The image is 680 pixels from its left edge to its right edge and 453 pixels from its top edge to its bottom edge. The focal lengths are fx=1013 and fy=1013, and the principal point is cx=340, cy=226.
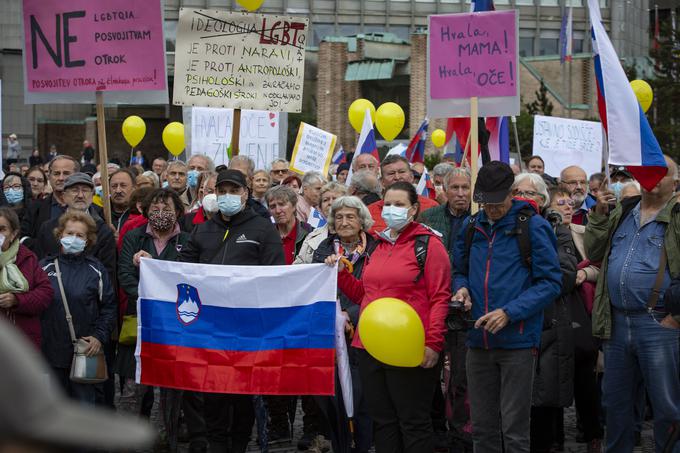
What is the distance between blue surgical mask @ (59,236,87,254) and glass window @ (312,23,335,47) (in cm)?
5309

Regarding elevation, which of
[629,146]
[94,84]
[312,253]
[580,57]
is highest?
[580,57]

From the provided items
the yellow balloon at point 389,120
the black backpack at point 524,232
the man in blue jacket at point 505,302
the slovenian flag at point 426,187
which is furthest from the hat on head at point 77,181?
the yellow balloon at point 389,120

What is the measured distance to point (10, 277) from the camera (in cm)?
669

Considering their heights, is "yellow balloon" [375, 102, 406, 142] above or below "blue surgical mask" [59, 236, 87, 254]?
above

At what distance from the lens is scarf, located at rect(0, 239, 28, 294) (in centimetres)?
666

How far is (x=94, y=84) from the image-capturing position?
8.70 m

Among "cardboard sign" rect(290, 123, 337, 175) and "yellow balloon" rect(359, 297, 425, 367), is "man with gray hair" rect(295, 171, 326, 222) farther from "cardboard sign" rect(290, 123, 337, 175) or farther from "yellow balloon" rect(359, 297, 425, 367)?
"cardboard sign" rect(290, 123, 337, 175)

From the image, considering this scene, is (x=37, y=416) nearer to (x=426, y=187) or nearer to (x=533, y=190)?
(x=533, y=190)

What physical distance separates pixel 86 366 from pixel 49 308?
48 centimetres

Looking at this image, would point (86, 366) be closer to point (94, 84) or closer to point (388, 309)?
point (388, 309)

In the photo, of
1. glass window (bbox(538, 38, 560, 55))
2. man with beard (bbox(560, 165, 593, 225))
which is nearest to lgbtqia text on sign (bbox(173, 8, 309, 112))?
man with beard (bbox(560, 165, 593, 225))

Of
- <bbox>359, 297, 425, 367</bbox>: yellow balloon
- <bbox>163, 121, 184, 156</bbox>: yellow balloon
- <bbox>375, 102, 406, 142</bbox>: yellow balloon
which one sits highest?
<bbox>375, 102, 406, 142</bbox>: yellow balloon

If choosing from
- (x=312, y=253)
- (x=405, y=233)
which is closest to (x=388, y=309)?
(x=405, y=233)

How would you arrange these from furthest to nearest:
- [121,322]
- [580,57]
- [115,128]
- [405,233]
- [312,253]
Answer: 1. [115,128]
2. [580,57]
3. [121,322]
4. [312,253]
5. [405,233]
